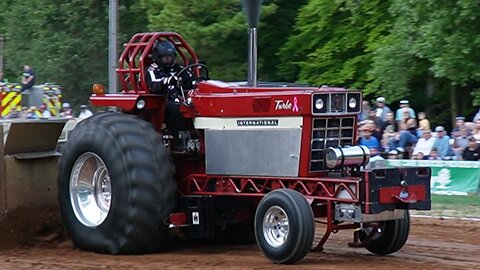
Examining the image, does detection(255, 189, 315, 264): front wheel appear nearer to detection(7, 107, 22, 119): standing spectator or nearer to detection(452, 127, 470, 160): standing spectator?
detection(452, 127, 470, 160): standing spectator

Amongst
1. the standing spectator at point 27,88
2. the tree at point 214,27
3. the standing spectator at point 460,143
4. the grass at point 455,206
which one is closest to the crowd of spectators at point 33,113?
the standing spectator at point 27,88

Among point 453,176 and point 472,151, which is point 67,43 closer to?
point 472,151

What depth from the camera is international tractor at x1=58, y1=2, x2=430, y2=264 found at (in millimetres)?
10070

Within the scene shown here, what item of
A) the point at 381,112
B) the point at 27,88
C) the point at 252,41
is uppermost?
the point at 27,88

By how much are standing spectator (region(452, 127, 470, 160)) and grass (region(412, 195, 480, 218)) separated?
103 centimetres

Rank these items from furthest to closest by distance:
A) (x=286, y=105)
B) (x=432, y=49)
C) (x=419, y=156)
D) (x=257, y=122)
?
(x=432, y=49)
(x=419, y=156)
(x=257, y=122)
(x=286, y=105)

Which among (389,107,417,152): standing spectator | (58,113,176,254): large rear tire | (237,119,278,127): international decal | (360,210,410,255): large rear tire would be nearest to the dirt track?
(360,210,410,255): large rear tire

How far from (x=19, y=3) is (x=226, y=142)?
90.1 ft

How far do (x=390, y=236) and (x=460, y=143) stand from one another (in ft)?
26.9

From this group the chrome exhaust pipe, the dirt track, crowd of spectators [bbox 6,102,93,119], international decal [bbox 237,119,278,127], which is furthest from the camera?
crowd of spectators [bbox 6,102,93,119]

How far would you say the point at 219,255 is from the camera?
10992 millimetres

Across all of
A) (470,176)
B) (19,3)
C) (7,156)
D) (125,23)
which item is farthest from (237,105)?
(19,3)

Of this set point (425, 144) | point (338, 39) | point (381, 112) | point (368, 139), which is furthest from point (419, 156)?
point (338, 39)

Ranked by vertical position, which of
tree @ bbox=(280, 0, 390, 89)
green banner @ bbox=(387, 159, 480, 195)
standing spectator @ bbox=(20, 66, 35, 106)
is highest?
tree @ bbox=(280, 0, 390, 89)
